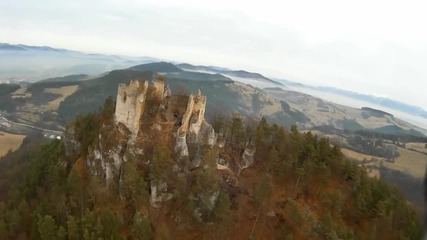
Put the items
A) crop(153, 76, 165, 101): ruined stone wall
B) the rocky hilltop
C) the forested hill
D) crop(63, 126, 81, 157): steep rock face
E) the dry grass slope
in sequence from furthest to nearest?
the dry grass slope → crop(63, 126, 81, 157): steep rock face → crop(153, 76, 165, 101): ruined stone wall → the rocky hilltop → the forested hill

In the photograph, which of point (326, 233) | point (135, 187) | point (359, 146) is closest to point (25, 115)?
point (359, 146)

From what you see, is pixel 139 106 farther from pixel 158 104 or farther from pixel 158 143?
pixel 158 143

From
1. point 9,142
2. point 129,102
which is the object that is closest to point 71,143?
point 129,102

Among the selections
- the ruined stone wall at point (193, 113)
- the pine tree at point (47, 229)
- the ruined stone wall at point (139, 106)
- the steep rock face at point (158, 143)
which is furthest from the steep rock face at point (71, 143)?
the ruined stone wall at point (193, 113)

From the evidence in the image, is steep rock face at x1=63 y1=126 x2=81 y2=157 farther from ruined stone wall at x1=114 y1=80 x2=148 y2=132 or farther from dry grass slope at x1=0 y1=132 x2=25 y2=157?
dry grass slope at x1=0 y1=132 x2=25 y2=157

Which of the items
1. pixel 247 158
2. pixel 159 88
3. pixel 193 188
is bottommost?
pixel 193 188

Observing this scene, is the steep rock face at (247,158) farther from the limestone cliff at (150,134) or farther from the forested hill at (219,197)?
the limestone cliff at (150,134)

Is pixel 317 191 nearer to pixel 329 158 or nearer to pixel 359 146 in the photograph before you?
pixel 329 158

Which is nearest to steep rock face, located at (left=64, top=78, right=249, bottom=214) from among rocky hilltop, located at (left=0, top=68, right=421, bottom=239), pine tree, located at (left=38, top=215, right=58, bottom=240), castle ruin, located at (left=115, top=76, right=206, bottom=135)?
castle ruin, located at (left=115, top=76, right=206, bottom=135)
